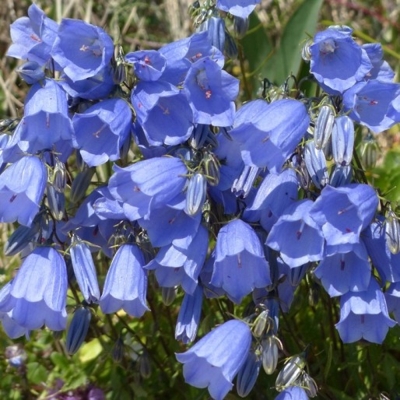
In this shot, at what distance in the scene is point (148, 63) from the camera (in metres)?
2.37

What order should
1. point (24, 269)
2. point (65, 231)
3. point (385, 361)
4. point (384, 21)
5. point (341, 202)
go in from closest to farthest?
1. point (341, 202)
2. point (24, 269)
3. point (65, 231)
4. point (385, 361)
5. point (384, 21)

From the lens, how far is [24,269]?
2.46 meters

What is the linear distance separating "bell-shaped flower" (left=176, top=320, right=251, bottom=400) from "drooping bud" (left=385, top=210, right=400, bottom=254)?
0.53m

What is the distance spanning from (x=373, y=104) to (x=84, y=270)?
3.66 ft

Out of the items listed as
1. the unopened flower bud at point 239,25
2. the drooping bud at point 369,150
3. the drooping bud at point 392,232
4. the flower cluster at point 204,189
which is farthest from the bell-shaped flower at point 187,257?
the drooping bud at point 369,150

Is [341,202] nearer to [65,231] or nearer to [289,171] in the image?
[289,171]

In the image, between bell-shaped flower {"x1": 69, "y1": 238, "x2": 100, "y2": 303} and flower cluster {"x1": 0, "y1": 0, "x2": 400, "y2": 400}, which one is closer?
flower cluster {"x1": 0, "y1": 0, "x2": 400, "y2": 400}

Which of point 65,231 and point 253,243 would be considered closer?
point 253,243

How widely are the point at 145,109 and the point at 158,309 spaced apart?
130 centimetres

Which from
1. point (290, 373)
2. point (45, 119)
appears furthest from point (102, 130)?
point (290, 373)

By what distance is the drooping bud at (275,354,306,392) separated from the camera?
2428 mm

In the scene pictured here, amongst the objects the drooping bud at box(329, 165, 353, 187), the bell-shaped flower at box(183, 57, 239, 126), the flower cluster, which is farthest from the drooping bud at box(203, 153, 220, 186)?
the drooping bud at box(329, 165, 353, 187)

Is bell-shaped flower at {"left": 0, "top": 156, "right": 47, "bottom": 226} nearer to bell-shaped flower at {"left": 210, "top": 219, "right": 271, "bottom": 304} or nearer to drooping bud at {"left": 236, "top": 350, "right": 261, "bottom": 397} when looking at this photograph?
bell-shaped flower at {"left": 210, "top": 219, "right": 271, "bottom": 304}

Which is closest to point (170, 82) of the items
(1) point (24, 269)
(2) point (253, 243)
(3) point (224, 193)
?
(3) point (224, 193)
